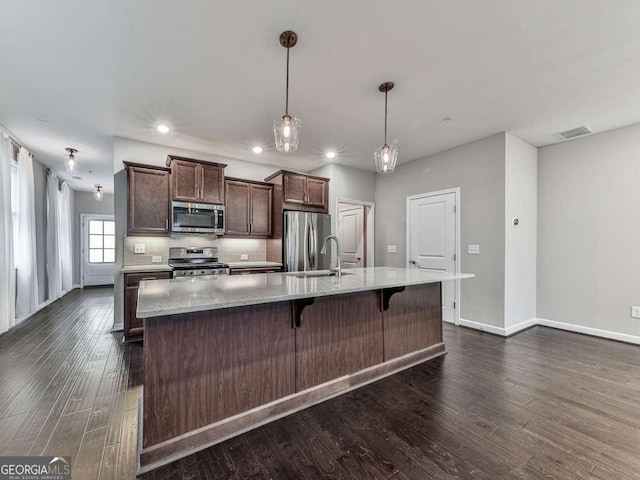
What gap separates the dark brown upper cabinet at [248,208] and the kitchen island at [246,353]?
8.32 feet

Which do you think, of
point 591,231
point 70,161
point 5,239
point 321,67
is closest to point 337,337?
point 321,67

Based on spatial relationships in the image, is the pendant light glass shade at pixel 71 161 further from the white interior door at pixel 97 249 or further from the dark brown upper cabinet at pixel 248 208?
the white interior door at pixel 97 249

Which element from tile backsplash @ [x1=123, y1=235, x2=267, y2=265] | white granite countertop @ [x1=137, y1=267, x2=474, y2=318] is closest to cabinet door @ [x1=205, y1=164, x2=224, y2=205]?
tile backsplash @ [x1=123, y1=235, x2=267, y2=265]

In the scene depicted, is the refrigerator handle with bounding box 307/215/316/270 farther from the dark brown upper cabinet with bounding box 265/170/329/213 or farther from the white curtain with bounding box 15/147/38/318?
the white curtain with bounding box 15/147/38/318

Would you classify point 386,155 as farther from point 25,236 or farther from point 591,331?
point 25,236

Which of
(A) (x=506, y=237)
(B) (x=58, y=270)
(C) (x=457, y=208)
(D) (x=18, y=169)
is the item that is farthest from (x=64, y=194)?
(A) (x=506, y=237)

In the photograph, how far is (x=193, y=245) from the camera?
4527mm

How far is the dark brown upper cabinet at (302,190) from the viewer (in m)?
4.71

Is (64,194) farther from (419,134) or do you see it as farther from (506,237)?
(506,237)

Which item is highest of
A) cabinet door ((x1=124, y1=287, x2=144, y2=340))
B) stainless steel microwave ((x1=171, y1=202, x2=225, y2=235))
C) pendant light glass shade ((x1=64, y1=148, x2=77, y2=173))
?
pendant light glass shade ((x1=64, y1=148, x2=77, y2=173))

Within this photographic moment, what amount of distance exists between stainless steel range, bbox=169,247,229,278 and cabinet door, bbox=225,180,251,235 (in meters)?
0.49

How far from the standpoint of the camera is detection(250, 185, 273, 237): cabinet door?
189 inches

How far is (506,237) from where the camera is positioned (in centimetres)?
381

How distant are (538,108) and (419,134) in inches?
51.4
